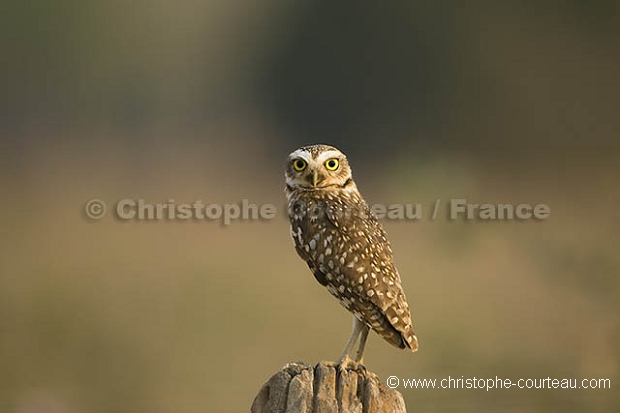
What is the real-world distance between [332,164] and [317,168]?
70 mm

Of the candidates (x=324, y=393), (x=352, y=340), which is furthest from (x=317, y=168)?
(x=324, y=393)

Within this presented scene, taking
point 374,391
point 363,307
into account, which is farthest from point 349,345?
point 374,391

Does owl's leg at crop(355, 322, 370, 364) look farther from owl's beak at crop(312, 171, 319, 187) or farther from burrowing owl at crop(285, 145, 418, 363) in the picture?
owl's beak at crop(312, 171, 319, 187)

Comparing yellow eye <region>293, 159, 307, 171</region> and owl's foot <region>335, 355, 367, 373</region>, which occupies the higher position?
yellow eye <region>293, 159, 307, 171</region>

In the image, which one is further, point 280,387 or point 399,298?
point 399,298

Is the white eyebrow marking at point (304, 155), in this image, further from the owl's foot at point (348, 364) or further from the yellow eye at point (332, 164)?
the owl's foot at point (348, 364)

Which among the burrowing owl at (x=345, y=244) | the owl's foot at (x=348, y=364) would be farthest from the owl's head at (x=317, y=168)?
the owl's foot at (x=348, y=364)

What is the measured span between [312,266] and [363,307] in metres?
0.28

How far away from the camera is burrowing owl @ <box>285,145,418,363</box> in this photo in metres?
2.49

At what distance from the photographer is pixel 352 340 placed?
244 cm

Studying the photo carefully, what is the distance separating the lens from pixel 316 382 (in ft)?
7.05

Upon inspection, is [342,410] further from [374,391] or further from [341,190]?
[341,190]

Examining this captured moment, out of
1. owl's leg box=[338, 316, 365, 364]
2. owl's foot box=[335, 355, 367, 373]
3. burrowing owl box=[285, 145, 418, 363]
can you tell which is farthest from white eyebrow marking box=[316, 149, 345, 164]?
owl's foot box=[335, 355, 367, 373]

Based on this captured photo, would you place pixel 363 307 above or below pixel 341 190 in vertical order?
below
